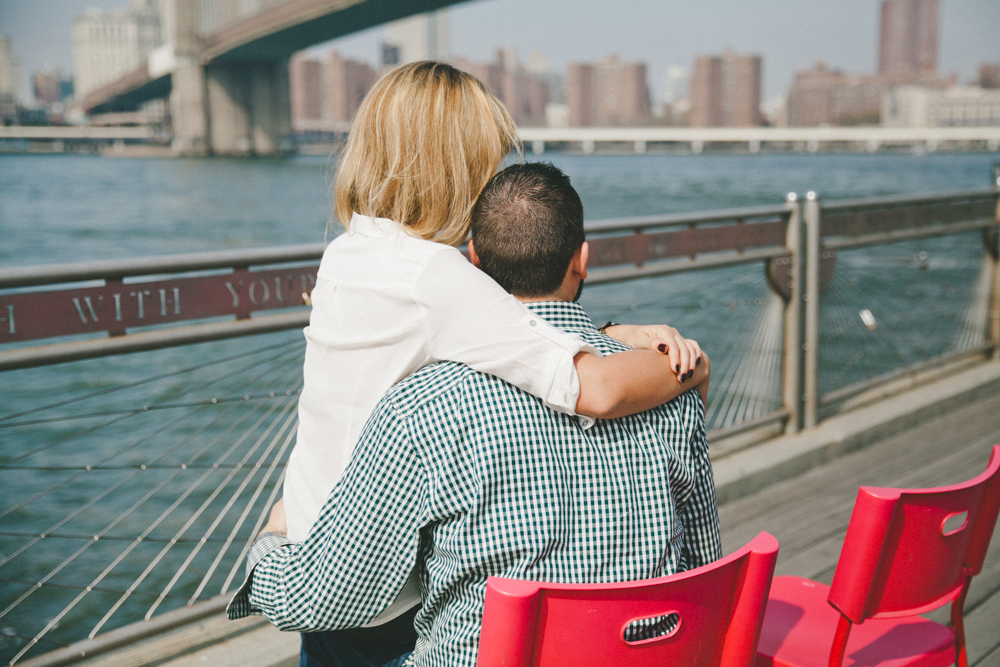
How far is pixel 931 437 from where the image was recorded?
12.4 ft

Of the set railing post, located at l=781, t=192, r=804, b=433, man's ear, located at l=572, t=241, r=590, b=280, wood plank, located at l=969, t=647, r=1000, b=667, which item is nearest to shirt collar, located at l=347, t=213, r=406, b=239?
man's ear, located at l=572, t=241, r=590, b=280

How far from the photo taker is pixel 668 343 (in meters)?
1.21

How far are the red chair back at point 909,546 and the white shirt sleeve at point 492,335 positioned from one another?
0.43 metres

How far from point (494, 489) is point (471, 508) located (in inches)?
1.3

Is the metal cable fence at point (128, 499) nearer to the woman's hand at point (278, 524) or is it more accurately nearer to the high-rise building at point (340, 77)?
the woman's hand at point (278, 524)

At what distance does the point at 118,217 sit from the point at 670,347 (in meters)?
33.3

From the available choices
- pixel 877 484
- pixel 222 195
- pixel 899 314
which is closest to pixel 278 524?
pixel 877 484

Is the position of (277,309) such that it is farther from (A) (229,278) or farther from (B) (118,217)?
(B) (118,217)

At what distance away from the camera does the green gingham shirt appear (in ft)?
3.46

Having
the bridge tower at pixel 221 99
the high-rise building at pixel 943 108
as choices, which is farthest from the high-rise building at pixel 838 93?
the bridge tower at pixel 221 99

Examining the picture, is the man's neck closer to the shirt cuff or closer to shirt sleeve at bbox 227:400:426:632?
shirt sleeve at bbox 227:400:426:632

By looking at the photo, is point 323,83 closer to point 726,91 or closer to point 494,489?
point 726,91

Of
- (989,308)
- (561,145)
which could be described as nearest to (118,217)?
(989,308)

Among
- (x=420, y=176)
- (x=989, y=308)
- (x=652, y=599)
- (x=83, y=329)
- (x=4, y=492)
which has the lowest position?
(x=4, y=492)
